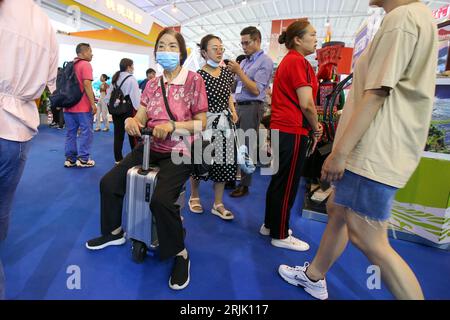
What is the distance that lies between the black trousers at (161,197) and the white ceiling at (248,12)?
1104 centimetres

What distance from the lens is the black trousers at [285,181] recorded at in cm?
182

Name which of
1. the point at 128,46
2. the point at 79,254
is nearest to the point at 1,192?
the point at 79,254

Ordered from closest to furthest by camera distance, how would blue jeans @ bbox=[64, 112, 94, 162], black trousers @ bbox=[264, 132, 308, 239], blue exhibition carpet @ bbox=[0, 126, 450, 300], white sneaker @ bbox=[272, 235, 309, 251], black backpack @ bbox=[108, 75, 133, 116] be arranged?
blue exhibition carpet @ bbox=[0, 126, 450, 300] → black trousers @ bbox=[264, 132, 308, 239] → white sneaker @ bbox=[272, 235, 309, 251] → black backpack @ bbox=[108, 75, 133, 116] → blue jeans @ bbox=[64, 112, 94, 162]

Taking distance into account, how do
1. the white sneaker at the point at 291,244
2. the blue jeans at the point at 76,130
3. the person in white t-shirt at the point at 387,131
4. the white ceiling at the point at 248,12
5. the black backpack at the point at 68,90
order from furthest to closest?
1. the white ceiling at the point at 248,12
2. the blue jeans at the point at 76,130
3. the black backpack at the point at 68,90
4. the white sneaker at the point at 291,244
5. the person in white t-shirt at the point at 387,131

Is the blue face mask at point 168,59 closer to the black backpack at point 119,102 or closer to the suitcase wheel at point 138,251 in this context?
the suitcase wheel at point 138,251

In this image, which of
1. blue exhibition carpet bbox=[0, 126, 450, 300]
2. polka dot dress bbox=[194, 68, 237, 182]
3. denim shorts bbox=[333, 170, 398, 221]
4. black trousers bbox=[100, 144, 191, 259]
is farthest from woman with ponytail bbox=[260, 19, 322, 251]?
denim shorts bbox=[333, 170, 398, 221]

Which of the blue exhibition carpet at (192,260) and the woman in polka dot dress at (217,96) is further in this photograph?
the woman in polka dot dress at (217,96)

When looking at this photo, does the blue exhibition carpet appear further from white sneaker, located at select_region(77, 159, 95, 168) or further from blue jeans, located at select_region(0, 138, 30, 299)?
white sneaker, located at select_region(77, 159, 95, 168)

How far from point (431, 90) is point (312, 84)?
0.85 m

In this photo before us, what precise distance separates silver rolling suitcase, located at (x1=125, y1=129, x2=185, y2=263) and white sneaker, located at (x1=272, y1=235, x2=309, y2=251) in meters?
0.82

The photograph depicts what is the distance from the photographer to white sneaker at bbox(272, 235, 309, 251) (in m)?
1.96

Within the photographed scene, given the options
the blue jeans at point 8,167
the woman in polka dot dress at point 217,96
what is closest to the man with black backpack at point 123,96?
the woman in polka dot dress at point 217,96

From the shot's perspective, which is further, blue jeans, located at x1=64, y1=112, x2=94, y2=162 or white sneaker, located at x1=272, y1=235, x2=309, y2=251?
blue jeans, located at x1=64, y1=112, x2=94, y2=162

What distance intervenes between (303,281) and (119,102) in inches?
114
